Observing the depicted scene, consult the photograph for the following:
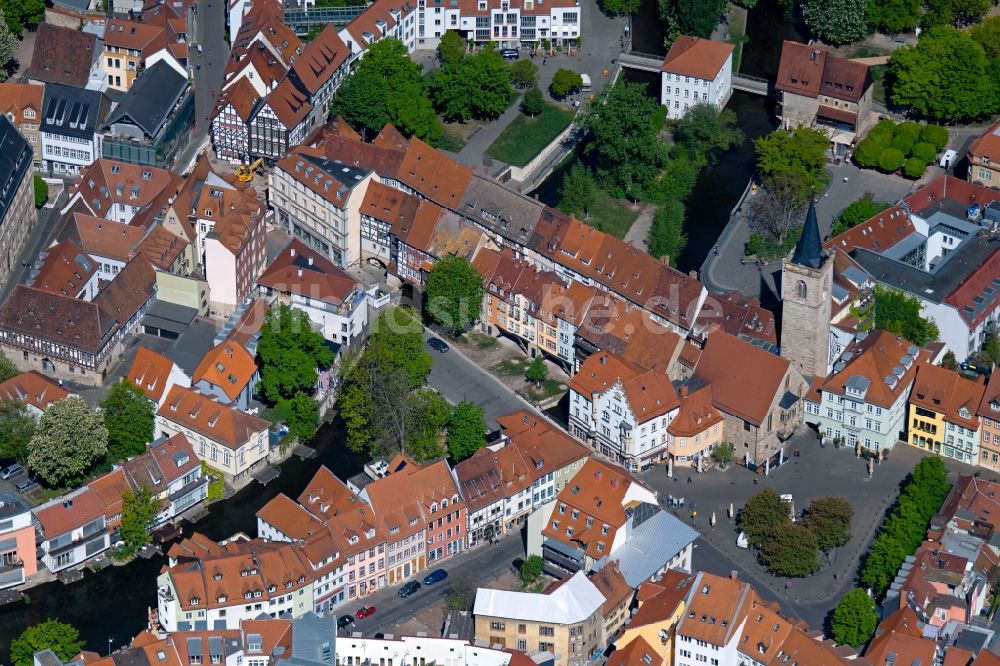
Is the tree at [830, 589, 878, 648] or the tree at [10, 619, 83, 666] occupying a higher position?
the tree at [830, 589, 878, 648]

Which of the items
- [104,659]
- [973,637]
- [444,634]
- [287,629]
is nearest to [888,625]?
[973,637]

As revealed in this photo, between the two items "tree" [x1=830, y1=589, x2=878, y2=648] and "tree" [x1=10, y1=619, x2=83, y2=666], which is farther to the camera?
"tree" [x1=830, y1=589, x2=878, y2=648]

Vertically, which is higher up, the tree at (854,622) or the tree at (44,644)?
the tree at (854,622)

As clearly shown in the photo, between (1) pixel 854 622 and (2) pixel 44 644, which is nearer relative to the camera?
(2) pixel 44 644

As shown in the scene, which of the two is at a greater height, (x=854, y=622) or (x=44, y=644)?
(x=854, y=622)

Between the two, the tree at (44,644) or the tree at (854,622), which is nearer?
the tree at (44,644)
